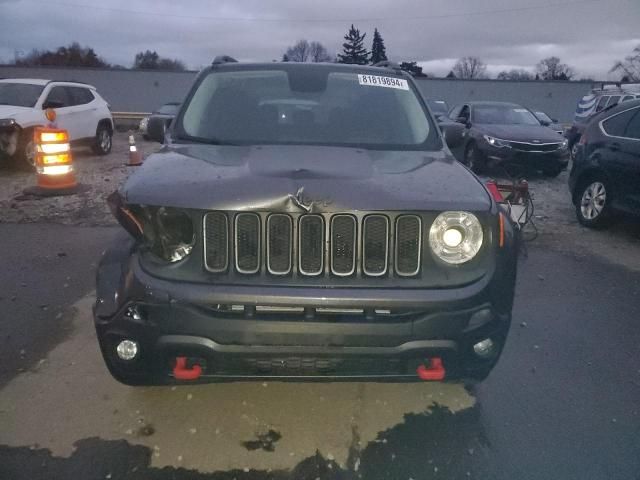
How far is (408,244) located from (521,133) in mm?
10445

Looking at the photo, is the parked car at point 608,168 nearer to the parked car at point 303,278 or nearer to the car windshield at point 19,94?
the parked car at point 303,278

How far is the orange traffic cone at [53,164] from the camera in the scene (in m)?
8.53

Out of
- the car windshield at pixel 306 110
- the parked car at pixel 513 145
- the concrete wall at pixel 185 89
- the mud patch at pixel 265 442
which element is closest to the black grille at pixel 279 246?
the mud patch at pixel 265 442

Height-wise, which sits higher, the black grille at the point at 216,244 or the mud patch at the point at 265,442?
the black grille at the point at 216,244

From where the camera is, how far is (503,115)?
521 inches

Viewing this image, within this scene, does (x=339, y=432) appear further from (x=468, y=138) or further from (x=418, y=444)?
(x=468, y=138)

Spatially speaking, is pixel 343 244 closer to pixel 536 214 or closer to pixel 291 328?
pixel 291 328

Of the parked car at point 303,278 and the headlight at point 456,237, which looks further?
the headlight at point 456,237

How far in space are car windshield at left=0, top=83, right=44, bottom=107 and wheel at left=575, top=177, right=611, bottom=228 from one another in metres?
10.7

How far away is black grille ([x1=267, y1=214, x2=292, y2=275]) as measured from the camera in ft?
8.26

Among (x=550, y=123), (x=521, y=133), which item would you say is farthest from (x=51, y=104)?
(x=550, y=123)

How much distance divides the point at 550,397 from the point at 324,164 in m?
1.98

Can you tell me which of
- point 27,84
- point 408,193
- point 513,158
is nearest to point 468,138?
point 513,158

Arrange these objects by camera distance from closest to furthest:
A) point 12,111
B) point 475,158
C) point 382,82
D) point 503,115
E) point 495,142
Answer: point 382,82
point 12,111
point 495,142
point 475,158
point 503,115
